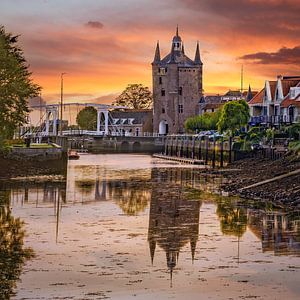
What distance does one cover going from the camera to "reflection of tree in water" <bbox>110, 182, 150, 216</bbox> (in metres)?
33.8

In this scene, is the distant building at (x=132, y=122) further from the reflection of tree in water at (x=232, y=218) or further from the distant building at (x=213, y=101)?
the reflection of tree in water at (x=232, y=218)

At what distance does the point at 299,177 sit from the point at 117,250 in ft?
63.0

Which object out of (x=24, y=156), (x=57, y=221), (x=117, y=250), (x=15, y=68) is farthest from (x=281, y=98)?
(x=117, y=250)

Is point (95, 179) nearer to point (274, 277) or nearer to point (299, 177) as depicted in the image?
point (299, 177)

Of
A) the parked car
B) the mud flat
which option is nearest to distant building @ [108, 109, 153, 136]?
the parked car

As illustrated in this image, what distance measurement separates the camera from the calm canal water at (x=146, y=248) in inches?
687

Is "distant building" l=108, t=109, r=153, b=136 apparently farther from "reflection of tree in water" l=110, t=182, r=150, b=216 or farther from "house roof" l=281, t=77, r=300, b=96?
"reflection of tree in water" l=110, t=182, r=150, b=216

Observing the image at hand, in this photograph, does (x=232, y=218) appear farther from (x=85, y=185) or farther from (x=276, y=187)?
(x=85, y=185)

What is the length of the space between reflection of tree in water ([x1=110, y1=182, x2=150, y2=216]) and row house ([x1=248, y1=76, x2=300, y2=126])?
34801 millimetres

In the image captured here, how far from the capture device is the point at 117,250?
22.2 m

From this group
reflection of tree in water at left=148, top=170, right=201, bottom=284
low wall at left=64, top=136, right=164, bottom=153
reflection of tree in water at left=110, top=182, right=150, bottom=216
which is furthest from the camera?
low wall at left=64, top=136, right=164, bottom=153

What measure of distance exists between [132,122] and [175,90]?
19914 millimetres

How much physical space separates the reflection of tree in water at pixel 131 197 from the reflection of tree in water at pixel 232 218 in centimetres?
346

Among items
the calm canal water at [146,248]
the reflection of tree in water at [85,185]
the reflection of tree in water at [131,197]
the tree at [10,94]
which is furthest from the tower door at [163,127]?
the calm canal water at [146,248]
